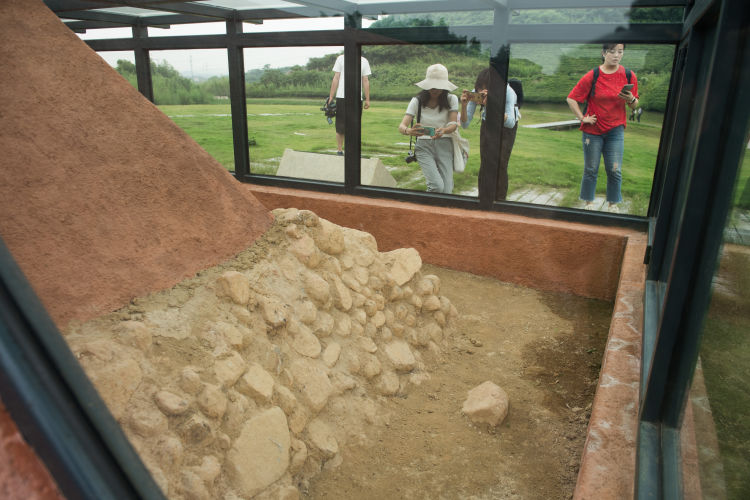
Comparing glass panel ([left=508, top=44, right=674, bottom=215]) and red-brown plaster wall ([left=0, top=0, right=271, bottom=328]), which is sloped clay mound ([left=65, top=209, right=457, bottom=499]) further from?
glass panel ([left=508, top=44, right=674, bottom=215])

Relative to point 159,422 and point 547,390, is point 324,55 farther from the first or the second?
point 159,422

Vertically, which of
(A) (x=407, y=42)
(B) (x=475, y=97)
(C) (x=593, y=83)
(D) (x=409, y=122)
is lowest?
(D) (x=409, y=122)

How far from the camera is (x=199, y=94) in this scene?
223 inches

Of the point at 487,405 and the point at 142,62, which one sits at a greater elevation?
the point at 142,62

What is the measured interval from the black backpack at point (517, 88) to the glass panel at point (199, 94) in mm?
2928

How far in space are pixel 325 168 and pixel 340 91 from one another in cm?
79

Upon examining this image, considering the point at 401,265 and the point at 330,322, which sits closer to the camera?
the point at 330,322

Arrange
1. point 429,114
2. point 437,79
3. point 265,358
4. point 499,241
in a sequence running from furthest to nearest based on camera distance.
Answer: point 429,114 → point 437,79 → point 499,241 → point 265,358

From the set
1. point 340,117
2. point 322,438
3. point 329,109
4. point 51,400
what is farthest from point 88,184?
point 329,109

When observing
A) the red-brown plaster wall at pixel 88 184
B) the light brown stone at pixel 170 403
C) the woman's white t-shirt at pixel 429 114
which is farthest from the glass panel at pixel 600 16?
the light brown stone at pixel 170 403

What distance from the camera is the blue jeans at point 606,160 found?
4211 millimetres

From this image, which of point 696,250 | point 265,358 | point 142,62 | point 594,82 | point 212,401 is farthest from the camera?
point 142,62

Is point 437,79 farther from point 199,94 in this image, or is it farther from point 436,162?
point 199,94

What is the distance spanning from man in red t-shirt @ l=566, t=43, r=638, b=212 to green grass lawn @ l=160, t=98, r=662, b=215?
6 centimetres
